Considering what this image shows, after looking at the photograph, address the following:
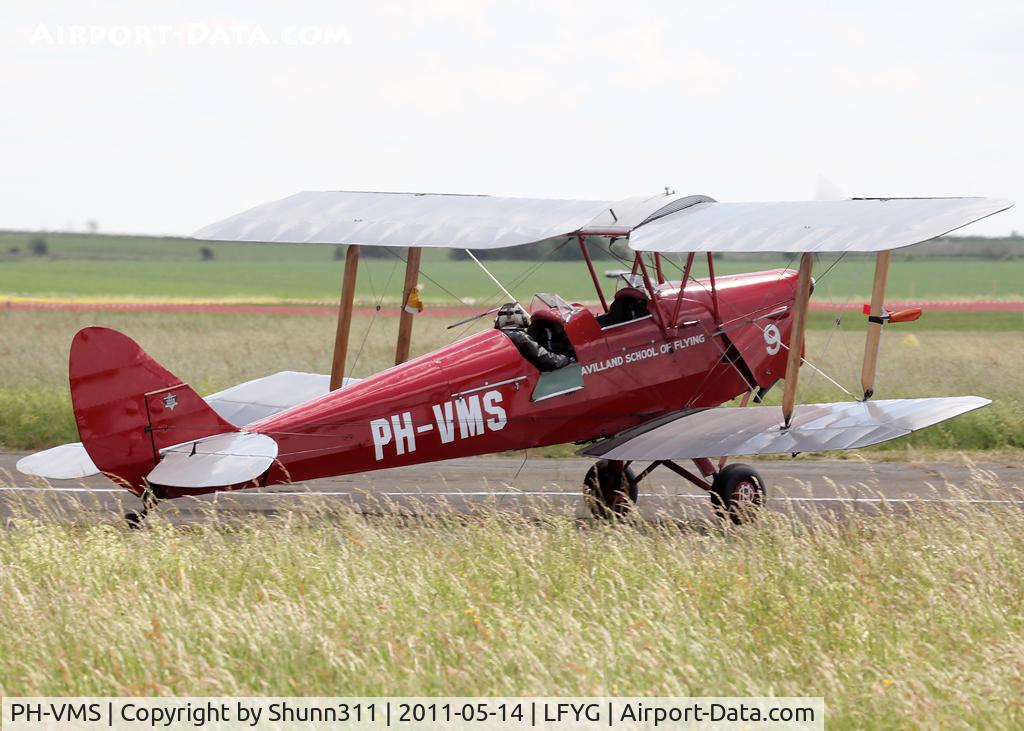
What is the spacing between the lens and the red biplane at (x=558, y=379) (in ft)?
30.6

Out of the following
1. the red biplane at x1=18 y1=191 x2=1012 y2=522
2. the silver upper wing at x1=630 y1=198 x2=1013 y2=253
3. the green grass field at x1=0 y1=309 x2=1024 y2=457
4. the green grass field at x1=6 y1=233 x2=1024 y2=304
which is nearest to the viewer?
the red biplane at x1=18 y1=191 x2=1012 y2=522

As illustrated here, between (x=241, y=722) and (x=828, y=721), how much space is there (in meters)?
2.32

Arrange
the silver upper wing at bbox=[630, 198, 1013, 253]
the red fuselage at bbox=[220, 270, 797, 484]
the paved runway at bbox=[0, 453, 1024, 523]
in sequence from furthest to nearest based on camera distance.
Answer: the paved runway at bbox=[0, 453, 1024, 523], the silver upper wing at bbox=[630, 198, 1013, 253], the red fuselage at bbox=[220, 270, 797, 484]

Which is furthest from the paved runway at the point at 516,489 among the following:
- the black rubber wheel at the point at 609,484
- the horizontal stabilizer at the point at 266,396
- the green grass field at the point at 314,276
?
the green grass field at the point at 314,276

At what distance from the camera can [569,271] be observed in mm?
106688

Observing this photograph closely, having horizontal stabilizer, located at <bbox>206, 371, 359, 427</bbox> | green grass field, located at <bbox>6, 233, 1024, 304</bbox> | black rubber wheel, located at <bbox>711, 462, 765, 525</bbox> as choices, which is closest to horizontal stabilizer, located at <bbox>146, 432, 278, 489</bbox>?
horizontal stabilizer, located at <bbox>206, 371, 359, 427</bbox>

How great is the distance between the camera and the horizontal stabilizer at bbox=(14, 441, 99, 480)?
368 inches

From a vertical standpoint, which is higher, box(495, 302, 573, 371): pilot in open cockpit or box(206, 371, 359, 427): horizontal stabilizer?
box(495, 302, 573, 371): pilot in open cockpit

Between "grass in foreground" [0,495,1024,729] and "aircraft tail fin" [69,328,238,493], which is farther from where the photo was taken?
"aircraft tail fin" [69,328,238,493]

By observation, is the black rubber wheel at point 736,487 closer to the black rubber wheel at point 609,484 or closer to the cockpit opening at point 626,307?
the black rubber wheel at point 609,484

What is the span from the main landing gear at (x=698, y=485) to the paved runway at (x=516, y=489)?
22 centimetres

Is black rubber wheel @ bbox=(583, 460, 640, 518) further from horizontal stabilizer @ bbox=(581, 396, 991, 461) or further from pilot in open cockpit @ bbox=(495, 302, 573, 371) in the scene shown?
pilot in open cockpit @ bbox=(495, 302, 573, 371)

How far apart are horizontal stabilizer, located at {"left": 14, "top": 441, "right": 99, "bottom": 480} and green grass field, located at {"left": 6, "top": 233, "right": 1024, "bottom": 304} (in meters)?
25.8

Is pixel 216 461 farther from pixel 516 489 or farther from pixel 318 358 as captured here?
pixel 318 358
